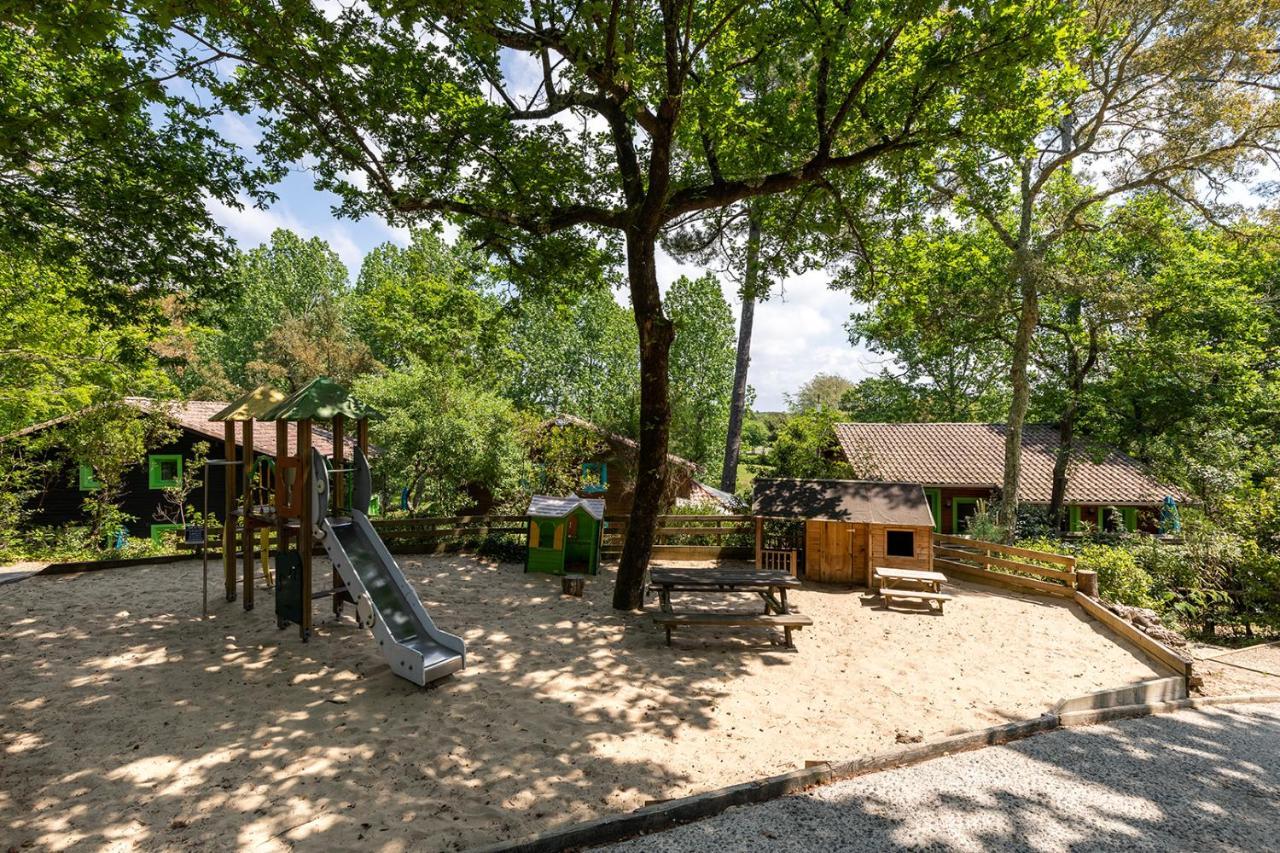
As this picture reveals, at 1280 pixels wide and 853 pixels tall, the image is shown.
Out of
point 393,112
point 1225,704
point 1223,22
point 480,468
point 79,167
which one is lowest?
point 1225,704

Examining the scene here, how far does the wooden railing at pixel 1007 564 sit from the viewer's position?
10508 millimetres

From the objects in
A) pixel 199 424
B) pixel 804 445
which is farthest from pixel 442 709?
pixel 199 424

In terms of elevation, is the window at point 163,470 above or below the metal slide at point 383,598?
above

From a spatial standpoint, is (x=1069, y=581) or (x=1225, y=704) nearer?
(x=1225, y=704)

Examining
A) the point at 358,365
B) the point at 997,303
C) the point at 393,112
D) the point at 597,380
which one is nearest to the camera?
the point at 393,112

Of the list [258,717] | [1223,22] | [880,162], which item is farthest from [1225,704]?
[1223,22]

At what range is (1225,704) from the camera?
6.32m

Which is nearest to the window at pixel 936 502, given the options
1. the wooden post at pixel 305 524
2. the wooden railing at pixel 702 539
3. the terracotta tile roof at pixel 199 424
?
the wooden railing at pixel 702 539

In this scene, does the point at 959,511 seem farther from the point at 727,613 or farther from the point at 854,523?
the point at 727,613

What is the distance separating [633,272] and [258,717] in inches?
280

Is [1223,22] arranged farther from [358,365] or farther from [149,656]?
[358,365]

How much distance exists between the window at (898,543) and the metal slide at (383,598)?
8375 mm

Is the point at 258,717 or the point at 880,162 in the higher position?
the point at 880,162

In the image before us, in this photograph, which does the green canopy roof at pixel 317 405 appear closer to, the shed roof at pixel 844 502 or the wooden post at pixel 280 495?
the wooden post at pixel 280 495
